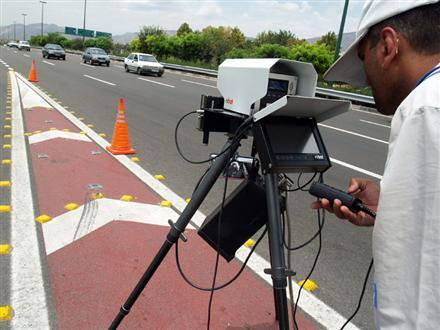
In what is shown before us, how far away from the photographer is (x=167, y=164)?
5566 mm

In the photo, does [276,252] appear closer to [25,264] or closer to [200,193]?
[200,193]

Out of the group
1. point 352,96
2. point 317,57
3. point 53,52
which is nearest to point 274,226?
point 352,96

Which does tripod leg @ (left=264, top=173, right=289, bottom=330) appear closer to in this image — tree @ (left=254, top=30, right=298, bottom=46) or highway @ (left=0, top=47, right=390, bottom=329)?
highway @ (left=0, top=47, right=390, bottom=329)

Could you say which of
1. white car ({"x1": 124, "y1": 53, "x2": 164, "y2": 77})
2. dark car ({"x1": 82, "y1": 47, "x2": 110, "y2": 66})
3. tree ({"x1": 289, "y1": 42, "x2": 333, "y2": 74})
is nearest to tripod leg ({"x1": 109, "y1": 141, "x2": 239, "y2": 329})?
Answer: white car ({"x1": 124, "y1": 53, "x2": 164, "y2": 77})

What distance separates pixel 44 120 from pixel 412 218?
7.95 m

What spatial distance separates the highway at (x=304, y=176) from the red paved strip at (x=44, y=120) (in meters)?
0.54

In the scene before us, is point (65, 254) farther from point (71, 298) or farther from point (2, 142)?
point (2, 142)

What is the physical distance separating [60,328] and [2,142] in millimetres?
4623

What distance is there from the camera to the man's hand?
4.11 ft

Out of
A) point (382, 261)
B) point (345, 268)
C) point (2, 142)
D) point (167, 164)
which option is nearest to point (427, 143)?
point (382, 261)

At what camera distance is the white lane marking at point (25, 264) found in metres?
2.26

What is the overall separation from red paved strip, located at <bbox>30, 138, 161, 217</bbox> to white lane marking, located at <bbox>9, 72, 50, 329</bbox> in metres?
0.16

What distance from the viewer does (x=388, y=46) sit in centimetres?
93

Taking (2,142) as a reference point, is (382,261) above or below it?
above
